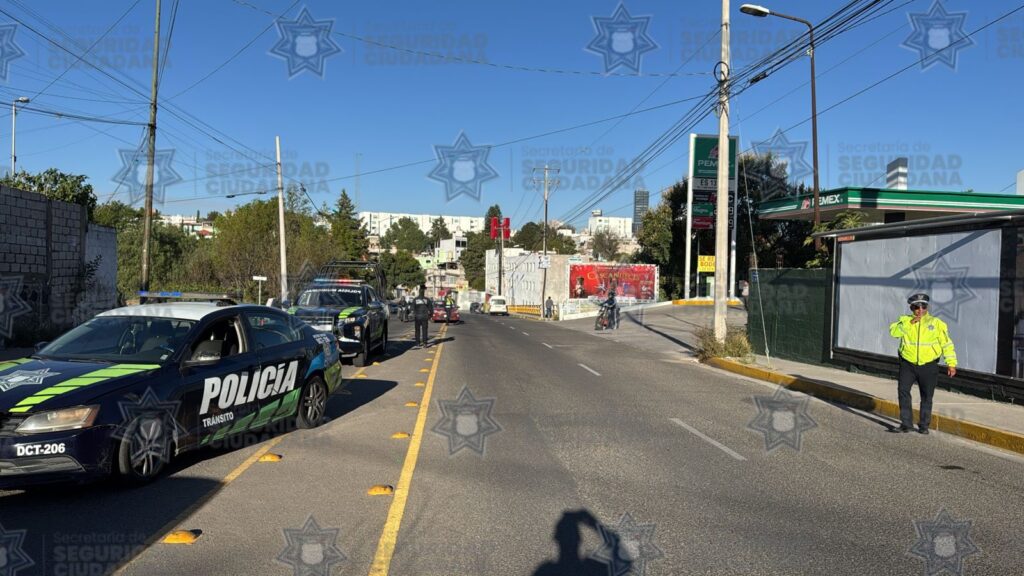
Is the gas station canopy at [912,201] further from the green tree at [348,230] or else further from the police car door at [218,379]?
the green tree at [348,230]

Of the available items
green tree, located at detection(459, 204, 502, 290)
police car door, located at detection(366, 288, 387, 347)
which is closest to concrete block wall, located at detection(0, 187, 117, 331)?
police car door, located at detection(366, 288, 387, 347)

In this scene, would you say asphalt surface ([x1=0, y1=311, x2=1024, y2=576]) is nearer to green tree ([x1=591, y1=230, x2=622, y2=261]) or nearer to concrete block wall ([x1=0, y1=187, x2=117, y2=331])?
concrete block wall ([x1=0, y1=187, x2=117, y2=331])

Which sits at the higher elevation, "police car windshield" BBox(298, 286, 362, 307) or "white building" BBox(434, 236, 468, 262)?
"white building" BBox(434, 236, 468, 262)

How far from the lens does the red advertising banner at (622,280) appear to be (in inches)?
2648

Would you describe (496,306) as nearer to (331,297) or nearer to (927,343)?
(331,297)

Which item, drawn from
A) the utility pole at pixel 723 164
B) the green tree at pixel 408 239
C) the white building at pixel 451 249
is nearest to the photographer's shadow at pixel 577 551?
the utility pole at pixel 723 164

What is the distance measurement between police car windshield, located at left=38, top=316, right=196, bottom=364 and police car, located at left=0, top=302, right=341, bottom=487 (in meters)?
0.01

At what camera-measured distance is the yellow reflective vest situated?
342 inches

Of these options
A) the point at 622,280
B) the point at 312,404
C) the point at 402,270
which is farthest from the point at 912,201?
the point at 402,270

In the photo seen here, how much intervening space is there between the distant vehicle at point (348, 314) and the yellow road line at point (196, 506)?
614 centimetres

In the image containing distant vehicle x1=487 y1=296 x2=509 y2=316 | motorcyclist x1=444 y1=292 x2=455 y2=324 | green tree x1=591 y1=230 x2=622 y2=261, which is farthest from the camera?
green tree x1=591 y1=230 x2=622 y2=261

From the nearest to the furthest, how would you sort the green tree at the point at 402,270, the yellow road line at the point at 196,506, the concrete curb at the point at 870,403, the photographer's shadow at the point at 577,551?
the photographer's shadow at the point at 577,551
the yellow road line at the point at 196,506
the concrete curb at the point at 870,403
the green tree at the point at 402,270

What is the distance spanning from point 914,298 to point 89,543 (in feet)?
30.6

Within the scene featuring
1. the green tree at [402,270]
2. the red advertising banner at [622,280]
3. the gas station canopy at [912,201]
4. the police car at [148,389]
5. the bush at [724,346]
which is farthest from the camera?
the green tree at [402,270]
